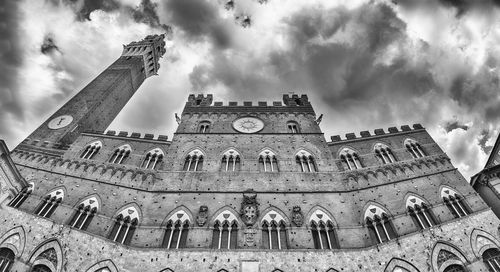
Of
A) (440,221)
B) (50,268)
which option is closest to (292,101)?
(440,221)

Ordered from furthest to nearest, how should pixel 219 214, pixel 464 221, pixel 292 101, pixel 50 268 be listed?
1. pixel 292 101
2. pixel 219 214
3. pixel 464 221
4. pixel 50 268

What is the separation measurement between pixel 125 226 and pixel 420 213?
14845mm


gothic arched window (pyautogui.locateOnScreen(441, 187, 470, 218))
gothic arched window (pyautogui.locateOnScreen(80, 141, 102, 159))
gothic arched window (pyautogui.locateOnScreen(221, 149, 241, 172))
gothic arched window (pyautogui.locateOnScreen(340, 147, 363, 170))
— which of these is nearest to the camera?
gothic arched window (pyautogui.locateOnScreen(441, 187, 470, 218))

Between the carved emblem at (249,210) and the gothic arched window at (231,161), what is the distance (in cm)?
265

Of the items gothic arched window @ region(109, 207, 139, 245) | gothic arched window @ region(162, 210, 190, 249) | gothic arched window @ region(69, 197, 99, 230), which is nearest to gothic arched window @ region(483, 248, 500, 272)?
gothic arched window @ region(162, 210, 190, 249)

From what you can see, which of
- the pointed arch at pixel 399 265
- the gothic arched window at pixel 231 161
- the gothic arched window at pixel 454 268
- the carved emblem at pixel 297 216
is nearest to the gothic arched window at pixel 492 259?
the gothic arched window at pixel 454 268

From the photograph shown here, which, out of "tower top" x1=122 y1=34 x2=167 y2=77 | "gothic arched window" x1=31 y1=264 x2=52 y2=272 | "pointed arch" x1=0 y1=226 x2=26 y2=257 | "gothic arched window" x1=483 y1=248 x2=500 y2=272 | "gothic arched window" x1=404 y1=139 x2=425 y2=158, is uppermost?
"tower top" x1=122 y1=34 x2=167 y2=77

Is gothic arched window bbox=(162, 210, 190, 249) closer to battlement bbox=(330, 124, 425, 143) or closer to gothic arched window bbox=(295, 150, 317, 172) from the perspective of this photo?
gothic arched window bbox=(295, 150, 317, 172)

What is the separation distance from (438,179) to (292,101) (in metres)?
11.8

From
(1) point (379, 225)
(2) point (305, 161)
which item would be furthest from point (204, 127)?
(1) point (379, 225)

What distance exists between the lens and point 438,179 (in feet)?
51.4

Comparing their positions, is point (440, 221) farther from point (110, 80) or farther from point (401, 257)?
point (110, 80)

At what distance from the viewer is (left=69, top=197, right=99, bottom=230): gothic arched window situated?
45.2 ft

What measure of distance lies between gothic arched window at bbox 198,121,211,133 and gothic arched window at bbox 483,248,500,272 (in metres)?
16.5
